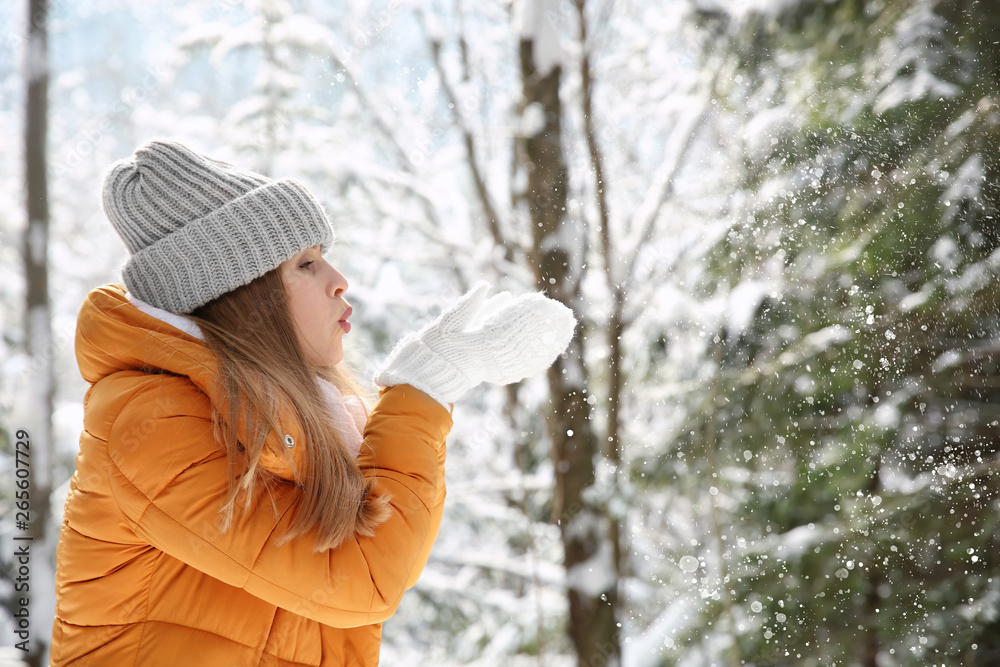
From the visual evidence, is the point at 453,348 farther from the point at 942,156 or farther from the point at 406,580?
the point at 942,156

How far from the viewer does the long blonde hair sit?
790 millimetres

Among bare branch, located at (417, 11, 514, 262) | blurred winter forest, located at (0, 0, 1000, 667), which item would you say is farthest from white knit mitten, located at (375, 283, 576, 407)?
bare branch, located at (417, 11, 514, 262)

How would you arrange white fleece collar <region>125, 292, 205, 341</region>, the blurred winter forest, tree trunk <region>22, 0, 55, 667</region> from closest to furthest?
1. white fleece collar <region>125, 292, 205, 341</region>
2. the blurred winter forest
3. tree trunk <region>22, 0, 55, 667</region>

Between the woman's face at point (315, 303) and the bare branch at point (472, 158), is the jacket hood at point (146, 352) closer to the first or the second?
the woman's face at point (315, 303)

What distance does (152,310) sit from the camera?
0.87 m

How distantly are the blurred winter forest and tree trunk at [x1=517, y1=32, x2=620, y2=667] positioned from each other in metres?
0.01

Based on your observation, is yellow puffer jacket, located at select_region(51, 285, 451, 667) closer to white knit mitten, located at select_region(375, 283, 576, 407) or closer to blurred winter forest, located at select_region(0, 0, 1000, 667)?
white knit mitten, located at select_region(375, 283, 576, 407)

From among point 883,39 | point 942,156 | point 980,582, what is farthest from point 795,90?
point 980,582

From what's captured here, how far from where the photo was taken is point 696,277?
2.01 m

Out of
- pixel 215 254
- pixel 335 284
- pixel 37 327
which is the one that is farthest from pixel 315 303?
pixel 37 327

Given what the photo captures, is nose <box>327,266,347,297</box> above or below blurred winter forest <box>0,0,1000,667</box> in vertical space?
above

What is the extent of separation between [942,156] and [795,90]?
0.41 m

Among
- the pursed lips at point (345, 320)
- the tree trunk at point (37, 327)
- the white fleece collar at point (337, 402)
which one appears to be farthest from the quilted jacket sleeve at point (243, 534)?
the tree trunk at point (37, 327)

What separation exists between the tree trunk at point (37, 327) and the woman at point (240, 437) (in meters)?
2.30
